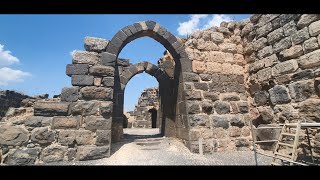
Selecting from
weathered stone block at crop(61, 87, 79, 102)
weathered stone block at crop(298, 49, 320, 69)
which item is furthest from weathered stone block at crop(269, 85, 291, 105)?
weathered stone block at crop(61, 87, 79, 102)

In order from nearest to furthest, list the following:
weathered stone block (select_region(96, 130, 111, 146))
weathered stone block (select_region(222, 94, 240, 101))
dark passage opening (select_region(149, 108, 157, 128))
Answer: weathered stone block (select_region(96, 130, 111, 146)) < weathered stone block (select_region(222, 94, 240, 101)) < dark passage opening (select_region(149, 108, 157, 128))

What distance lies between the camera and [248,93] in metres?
5.74

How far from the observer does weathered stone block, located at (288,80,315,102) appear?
3992 millimetres

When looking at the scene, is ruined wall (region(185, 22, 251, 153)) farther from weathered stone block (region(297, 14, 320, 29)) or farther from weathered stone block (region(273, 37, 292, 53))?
weathered stone block (region(297, 14, 320, 29))

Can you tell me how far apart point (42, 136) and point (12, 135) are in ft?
1.74

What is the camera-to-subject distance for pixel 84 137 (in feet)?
14.8

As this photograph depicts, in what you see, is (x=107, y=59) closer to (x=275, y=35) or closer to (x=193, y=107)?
(x=193, y=107)

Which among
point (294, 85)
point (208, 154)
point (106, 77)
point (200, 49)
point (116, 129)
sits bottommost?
point (208, 154)

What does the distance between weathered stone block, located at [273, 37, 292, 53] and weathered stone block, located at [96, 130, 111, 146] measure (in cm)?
419

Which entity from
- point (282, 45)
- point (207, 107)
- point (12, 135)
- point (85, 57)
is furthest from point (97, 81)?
point (282, 45)
